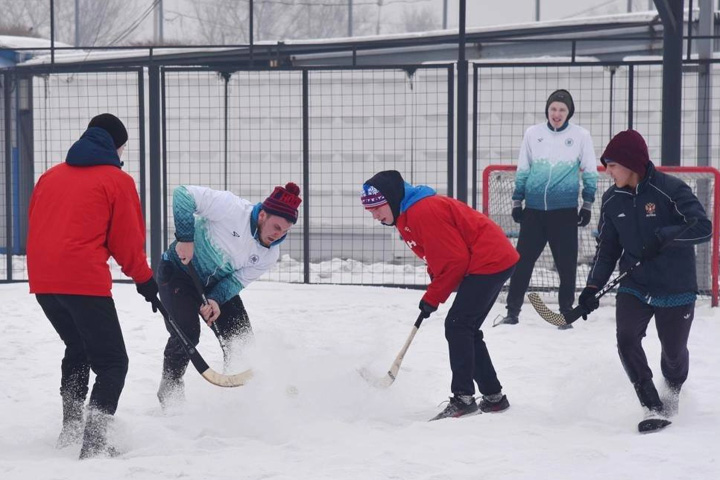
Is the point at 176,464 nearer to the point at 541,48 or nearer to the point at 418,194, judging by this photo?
the point at 418,194

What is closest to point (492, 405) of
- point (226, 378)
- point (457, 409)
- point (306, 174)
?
point (457, 409)

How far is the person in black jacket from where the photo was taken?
17.6ft

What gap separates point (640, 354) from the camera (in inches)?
215

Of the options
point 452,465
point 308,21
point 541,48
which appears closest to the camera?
point 452,465

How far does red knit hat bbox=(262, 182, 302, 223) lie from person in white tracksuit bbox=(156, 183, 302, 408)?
0.05m

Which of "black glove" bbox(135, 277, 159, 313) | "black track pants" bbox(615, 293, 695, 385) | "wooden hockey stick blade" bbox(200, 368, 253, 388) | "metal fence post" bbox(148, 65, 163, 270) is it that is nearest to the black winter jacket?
"black track pants" bbox(615, 293, 695, 385)

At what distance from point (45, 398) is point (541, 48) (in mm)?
8538

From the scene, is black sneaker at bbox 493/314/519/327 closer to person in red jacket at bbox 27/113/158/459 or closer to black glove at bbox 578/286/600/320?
black glove at bbox 578/286/600/320

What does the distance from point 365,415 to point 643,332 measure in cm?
160

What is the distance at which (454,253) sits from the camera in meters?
5.57

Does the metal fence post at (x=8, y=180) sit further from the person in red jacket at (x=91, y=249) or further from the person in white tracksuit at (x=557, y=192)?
the person in red jacket at (x=91, y=249)

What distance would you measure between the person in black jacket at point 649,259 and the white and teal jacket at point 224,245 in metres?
1.89

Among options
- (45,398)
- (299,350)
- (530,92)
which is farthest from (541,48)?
(45,398)

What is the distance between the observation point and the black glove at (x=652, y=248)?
5.36m
